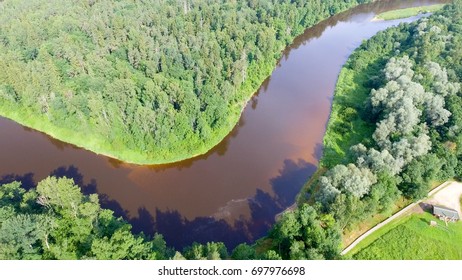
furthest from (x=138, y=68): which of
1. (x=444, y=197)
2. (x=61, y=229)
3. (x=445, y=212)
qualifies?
(x=445, y=212)

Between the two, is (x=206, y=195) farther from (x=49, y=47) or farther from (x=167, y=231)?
(x=49, y=47)

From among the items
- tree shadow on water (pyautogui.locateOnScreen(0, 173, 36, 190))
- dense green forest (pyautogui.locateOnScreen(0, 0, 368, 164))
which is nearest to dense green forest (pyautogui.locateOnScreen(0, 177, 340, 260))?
tree shadow on water (pyautogui.locateOnScreen(0, 173, 36, 190))

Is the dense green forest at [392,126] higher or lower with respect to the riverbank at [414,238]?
higher

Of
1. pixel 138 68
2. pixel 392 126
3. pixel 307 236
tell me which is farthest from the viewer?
pixel 138 68

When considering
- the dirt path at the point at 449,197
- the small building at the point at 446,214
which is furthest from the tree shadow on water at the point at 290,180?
the small building at the point at 446,214

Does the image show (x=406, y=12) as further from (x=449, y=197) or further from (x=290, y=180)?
(x=290, y=180)

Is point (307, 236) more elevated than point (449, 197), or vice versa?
point (307, 236)

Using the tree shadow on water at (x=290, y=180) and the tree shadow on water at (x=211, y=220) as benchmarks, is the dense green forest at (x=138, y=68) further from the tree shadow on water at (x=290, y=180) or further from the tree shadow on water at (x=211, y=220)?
the tree shadow on water at (x=290, y=180)
